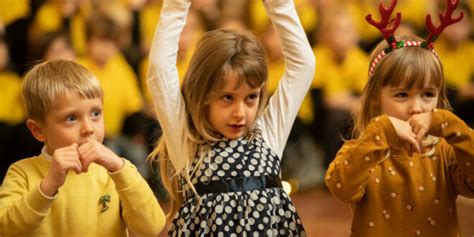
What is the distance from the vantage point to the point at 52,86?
289 centimetres

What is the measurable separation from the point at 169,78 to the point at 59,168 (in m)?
0.49

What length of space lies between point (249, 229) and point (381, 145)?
492 mm

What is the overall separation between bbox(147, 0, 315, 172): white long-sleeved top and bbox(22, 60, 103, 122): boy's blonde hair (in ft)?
0.69

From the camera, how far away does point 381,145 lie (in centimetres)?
278

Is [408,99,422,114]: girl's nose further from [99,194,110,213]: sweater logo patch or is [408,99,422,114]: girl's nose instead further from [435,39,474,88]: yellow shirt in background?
[435,39,474,88]: yellow shirt in background

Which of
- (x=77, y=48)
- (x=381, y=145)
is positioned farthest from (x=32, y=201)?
(x=77, y=48)

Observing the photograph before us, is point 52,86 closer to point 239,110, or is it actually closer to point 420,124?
point 239,110

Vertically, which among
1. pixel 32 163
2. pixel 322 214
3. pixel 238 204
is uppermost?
pixel 32 163

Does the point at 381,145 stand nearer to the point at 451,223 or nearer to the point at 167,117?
the point at 451,223

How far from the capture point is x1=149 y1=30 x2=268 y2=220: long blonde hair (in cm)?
295

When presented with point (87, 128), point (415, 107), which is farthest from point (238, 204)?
point (415, 107)

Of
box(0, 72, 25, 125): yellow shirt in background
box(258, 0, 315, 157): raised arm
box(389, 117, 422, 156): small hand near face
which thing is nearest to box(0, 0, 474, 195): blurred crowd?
box(0, 72, 25, 125): yellow shirt in background

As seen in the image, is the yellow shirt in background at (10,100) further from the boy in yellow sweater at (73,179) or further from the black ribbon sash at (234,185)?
the black ribbon sash at (234,185)

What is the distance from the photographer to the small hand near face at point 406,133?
2742 mm
